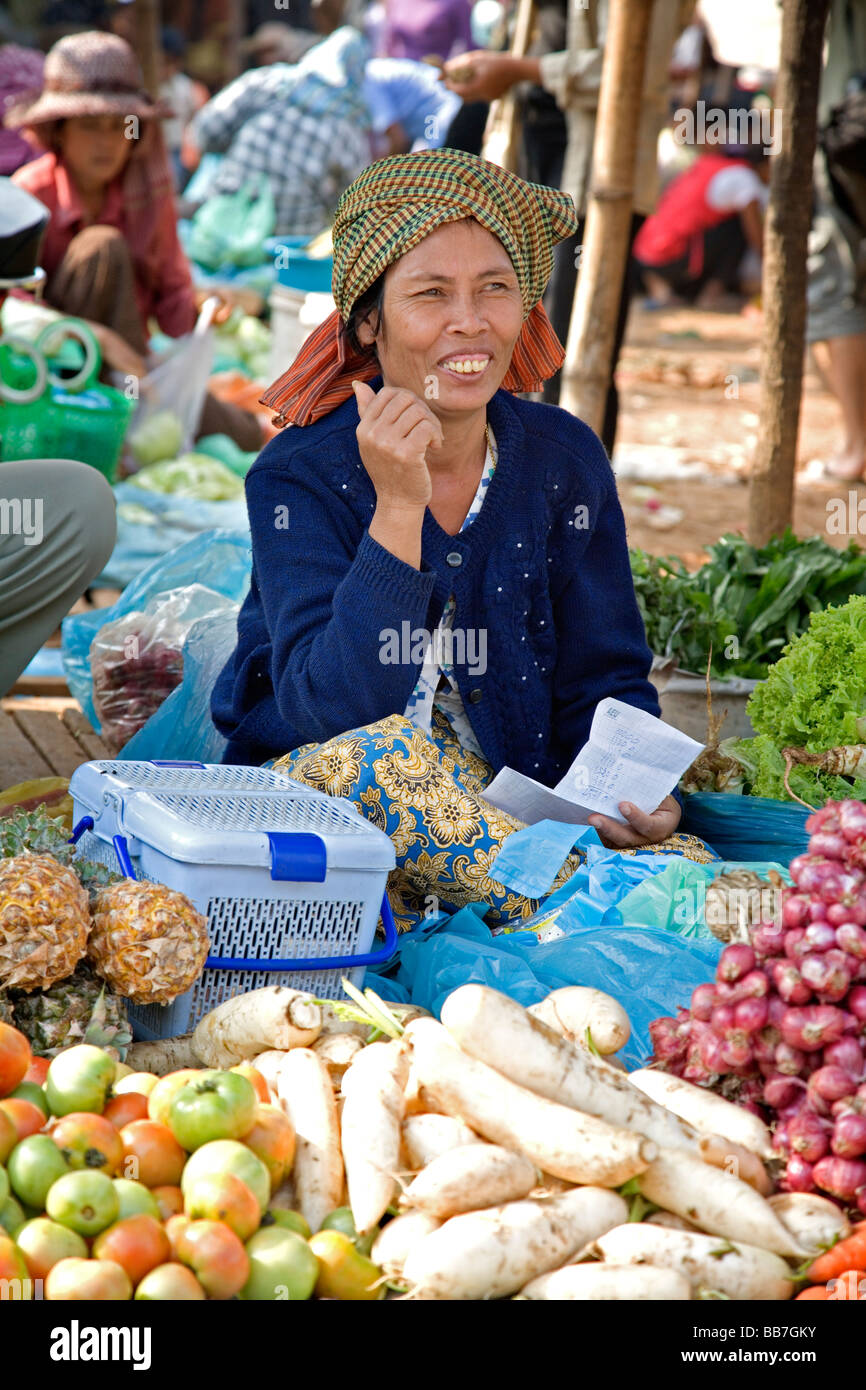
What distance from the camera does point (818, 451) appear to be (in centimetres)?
Answer: 895

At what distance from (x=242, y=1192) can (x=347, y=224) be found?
2038mm

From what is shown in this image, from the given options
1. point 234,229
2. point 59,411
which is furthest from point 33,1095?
point 234,229

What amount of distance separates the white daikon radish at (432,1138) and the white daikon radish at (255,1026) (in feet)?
0.85

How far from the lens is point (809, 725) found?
339 centimetres

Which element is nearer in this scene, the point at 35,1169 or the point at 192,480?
the point at 35,1169

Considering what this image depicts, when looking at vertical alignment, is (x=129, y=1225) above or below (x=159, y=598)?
below

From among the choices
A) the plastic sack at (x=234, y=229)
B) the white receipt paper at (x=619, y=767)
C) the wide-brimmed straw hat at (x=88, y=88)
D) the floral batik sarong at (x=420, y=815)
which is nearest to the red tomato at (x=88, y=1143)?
the floral batik sarong at (x=420, y=815)

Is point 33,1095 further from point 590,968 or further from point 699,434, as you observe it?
point 699,434

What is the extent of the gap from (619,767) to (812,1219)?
1322 millimetres

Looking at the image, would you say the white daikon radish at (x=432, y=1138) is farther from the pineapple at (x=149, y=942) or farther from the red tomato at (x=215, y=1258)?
the pineapple at (x=149, y=942)

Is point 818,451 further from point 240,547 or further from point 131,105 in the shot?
point 240,547

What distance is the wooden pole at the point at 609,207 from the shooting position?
4.62 metres

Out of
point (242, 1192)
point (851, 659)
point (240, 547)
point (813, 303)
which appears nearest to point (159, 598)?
point (240, 547)

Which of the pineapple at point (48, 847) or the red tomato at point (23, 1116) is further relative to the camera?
the pineapple at point (48, 847)
